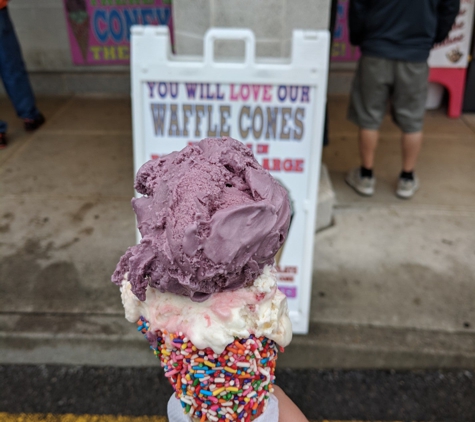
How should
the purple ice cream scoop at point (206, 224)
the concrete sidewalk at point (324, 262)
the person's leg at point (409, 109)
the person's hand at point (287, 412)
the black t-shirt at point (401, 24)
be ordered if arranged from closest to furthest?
1. the purple ice cream scoop at point (206, 224)
2. the person's hand at point (287, 412)
3. the concrete sidewalk at point (324, 262)
4. the black t-shirt at point (401, 24)
5. the person's leg at point (409, 109)

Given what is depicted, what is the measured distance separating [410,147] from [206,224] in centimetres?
320

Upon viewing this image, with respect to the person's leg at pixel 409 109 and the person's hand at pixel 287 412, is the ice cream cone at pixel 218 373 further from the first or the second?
the person's leg at pixel 409 109

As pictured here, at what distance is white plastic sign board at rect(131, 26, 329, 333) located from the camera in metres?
2.28

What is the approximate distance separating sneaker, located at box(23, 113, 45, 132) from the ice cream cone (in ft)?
15.5

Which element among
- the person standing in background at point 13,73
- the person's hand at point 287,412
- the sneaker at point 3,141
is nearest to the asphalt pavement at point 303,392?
the person's hand at point 287,412

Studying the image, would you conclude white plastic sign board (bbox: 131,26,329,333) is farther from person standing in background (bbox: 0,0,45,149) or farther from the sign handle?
person standing in background (bbox: 0,0,45,149)

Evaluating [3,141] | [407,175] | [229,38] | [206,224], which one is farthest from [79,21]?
[206,224]

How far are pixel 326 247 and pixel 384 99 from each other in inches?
52.0

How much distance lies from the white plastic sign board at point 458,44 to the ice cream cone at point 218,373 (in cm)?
476

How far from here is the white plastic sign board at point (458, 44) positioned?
5059 mm

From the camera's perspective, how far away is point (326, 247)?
3400 mm

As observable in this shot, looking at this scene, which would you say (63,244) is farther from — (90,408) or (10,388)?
(90,408)

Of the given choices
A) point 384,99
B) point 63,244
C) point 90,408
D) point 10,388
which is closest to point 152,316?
point 90,408

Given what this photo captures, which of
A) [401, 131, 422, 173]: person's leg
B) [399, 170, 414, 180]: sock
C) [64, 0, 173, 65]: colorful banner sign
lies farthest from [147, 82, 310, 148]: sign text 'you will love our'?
[64, 0, 173, 65]: colorful banner sign
